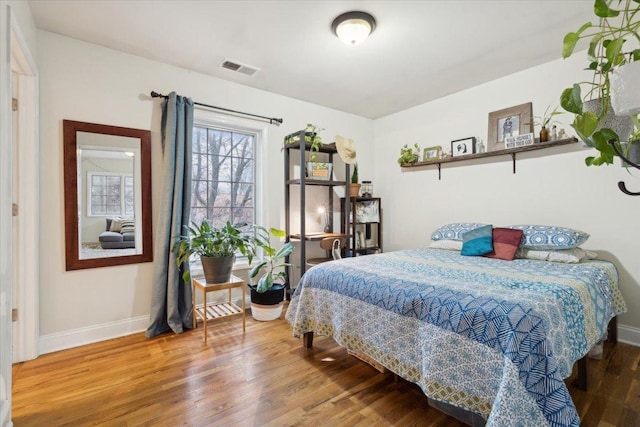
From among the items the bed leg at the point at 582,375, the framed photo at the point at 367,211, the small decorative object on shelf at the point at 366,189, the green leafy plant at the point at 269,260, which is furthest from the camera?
the small decorative object on shelf at the point at 366,189

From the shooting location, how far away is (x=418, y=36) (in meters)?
2.42

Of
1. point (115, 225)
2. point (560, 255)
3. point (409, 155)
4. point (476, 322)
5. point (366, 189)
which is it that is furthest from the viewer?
point (366, 189)

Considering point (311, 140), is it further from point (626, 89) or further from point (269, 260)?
point (626, 89)

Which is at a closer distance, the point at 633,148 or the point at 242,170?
the point at 633,148

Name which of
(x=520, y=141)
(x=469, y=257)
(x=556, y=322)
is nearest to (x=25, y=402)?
(x=556, y=322)

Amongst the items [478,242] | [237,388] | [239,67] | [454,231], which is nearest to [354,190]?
[454,231]

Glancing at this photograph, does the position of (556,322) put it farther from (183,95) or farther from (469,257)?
(183,95)

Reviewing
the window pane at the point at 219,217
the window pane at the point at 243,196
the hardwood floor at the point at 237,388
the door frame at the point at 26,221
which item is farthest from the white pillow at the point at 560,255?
the door frame at the point at 26,221

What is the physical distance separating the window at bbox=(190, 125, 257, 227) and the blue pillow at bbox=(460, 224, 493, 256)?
88.2 inches

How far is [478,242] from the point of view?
8.84 feet

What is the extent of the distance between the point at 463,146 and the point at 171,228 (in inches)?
123

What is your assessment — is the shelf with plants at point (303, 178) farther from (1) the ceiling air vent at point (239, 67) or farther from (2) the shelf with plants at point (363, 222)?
(1) the ceiling air vent at point (239, 67)

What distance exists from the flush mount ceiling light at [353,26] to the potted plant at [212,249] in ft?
5.93

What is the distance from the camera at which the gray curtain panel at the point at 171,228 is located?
272cm
